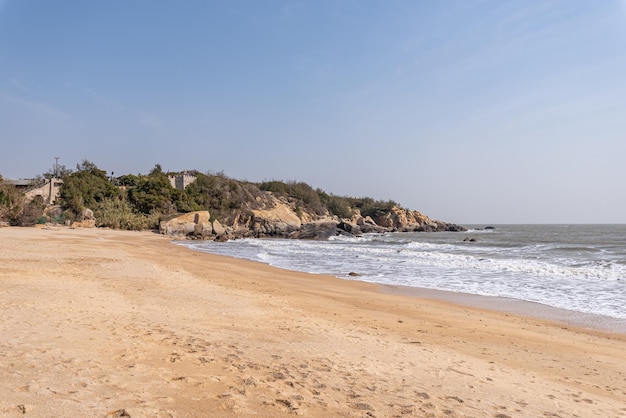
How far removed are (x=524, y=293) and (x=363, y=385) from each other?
37.0 feet

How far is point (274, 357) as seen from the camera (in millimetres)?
5629

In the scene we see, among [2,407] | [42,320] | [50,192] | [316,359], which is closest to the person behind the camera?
[2,407]

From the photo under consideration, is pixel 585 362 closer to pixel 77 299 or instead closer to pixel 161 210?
pixel 77 299

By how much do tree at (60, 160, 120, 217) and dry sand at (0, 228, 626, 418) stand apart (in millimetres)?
38870

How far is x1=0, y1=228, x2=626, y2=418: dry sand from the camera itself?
4062mm

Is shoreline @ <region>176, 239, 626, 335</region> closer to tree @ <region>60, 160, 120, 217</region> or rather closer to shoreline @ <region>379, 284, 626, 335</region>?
shoreline @ <region>379, 284, 626, 335</region>

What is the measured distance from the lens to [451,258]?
25.2 m

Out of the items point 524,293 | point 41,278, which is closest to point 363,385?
point 41,278

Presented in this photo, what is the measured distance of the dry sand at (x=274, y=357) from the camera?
13.3ft

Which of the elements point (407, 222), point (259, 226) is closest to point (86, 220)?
point (259, 226)

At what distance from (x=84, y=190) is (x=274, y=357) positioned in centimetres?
4954

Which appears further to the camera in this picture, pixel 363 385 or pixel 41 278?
pixel 41 278

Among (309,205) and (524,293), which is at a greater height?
(309,205)

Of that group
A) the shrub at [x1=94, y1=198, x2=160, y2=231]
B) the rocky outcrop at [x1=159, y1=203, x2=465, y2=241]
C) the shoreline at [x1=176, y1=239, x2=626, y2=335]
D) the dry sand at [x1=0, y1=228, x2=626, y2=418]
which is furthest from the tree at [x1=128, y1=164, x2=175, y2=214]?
the dry sand at [x1=0, y1=228, x2=626, y2=418]
